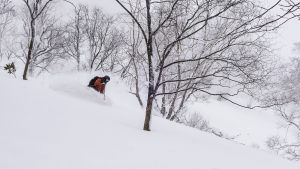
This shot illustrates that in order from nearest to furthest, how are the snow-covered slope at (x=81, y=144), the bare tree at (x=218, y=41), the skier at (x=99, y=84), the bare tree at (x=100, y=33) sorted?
the snow-covered slope at (x=81, y=144), the bare tree at (x=218, y=41), the skier at (x=99, y=84), the bare tree at (x=100, y=33)

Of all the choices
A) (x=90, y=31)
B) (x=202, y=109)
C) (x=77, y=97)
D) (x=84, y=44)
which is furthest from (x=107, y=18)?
(x=77, y=97)

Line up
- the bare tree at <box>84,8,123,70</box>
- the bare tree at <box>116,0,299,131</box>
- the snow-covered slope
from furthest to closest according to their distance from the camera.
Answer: the bare tree at <box>84,8,123,70</box> → the bare tree at <box>116,0,299,131</box> → the snow-covered slope

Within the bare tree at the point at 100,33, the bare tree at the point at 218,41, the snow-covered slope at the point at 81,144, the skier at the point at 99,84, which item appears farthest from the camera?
the bare tree at the point at 100,33

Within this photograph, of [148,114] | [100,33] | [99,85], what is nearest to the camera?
[148,114]

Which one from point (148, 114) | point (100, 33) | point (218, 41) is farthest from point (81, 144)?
point (100, 33)

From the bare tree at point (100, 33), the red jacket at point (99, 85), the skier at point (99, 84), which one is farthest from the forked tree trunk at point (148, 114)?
the bare tree at point (100, 33)

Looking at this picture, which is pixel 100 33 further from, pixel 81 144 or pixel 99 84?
pixel 81 144

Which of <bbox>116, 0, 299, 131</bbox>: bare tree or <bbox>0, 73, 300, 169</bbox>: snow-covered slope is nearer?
<bbox>0, 73, 300, 169</bbox>: snow-covered slope

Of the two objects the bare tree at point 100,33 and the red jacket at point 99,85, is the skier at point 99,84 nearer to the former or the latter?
the red jacket at point 99,85

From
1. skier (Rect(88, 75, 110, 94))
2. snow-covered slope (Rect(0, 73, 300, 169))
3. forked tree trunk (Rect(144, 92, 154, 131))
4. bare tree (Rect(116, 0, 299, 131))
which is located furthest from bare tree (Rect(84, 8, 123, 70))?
forked tree trunk (Rect(144, 92, 154, 131))

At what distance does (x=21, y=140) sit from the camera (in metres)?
4.53

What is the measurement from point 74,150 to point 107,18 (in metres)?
31.2

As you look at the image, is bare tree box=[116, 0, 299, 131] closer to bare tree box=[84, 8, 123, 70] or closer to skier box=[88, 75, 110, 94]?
skier box=[88, 75, 110, 94]

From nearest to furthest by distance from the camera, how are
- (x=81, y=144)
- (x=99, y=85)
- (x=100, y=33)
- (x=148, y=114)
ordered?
1. (x=81, y=144)
2. (x=148, y=114)
3. (x=99, y=85)
4. (x=100, y=33)
